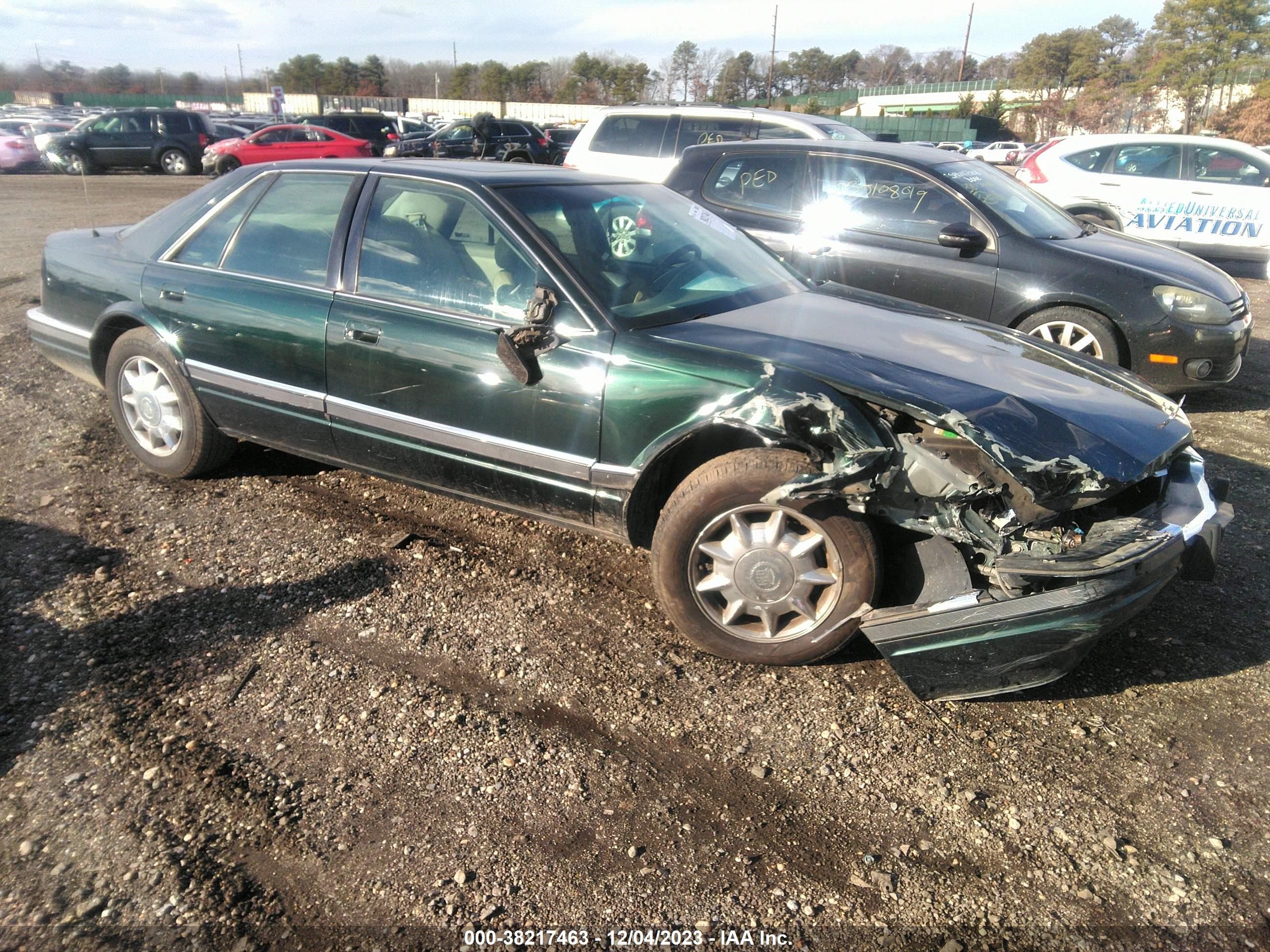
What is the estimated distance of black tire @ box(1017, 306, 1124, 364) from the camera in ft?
18.1

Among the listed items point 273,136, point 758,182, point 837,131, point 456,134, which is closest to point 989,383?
point 758,182

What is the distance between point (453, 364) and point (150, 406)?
1910mm

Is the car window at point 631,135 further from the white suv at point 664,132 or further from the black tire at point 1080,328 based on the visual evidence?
the black tire at point 1080,328

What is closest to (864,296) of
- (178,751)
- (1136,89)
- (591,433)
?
(591,433)

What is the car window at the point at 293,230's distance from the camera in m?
3.77

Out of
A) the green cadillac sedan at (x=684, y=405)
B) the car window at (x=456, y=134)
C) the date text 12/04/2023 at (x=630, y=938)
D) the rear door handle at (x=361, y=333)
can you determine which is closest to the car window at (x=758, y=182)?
the green cadillac sedan at (x=684, y=405)

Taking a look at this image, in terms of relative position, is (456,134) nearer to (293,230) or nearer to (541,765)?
(293,230)

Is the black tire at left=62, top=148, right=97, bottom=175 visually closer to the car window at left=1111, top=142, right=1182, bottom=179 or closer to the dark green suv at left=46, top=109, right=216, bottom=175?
the dark green suv at left=46, top=109, right=216, bottom=175

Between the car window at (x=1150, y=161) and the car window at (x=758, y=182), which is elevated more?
the car window at (x=1150, y=161)

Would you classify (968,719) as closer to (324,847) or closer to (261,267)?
(324,847)

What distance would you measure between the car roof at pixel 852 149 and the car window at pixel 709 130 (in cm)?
330

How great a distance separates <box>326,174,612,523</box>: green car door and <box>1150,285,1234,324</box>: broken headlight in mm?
4171

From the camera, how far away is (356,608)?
131 inches

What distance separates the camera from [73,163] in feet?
70.8
